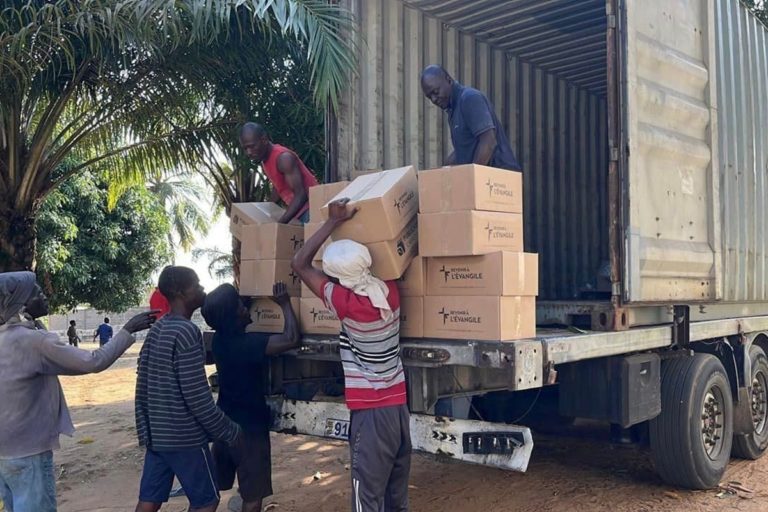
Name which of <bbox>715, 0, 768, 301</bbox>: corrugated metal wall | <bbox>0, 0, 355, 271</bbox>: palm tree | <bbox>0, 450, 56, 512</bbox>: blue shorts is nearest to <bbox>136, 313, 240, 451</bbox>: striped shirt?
<bbox>0, 450, 56, 512</bbox>: blue shorts

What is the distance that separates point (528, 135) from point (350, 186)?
3.08m

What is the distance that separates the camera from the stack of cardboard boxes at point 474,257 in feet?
9.63

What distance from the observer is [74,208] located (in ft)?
46.4

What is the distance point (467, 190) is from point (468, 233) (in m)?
0.19

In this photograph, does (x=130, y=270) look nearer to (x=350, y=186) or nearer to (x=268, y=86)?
(x=268, y=86)

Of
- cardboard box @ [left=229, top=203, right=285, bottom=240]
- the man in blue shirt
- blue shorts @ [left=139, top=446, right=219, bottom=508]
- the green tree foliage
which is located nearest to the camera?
blue shorts @ [left=139, top=446, right=219, bottom=508]

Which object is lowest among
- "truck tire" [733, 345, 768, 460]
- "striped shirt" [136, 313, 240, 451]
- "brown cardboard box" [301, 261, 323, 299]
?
"truck tire" [733, 345, 768, 460]

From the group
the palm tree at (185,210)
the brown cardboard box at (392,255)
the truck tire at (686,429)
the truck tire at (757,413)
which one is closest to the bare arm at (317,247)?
the brown cardboard box at (392,255)

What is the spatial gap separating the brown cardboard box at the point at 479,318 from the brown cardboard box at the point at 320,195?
0.83 metres

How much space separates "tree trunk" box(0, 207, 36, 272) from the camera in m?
6.35

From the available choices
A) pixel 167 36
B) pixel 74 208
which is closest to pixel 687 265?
pixel 167 36

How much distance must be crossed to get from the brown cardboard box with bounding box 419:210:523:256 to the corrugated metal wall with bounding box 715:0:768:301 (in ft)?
7.35

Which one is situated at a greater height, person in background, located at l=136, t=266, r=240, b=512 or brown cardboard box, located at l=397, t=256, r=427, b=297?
brown cardboard box, located at l=397, t=256, r=427, b=297

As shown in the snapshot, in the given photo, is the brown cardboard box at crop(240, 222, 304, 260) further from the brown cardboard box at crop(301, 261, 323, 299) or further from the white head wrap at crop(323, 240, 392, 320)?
the white head wrap at crop(323, 240, 392, 320)
